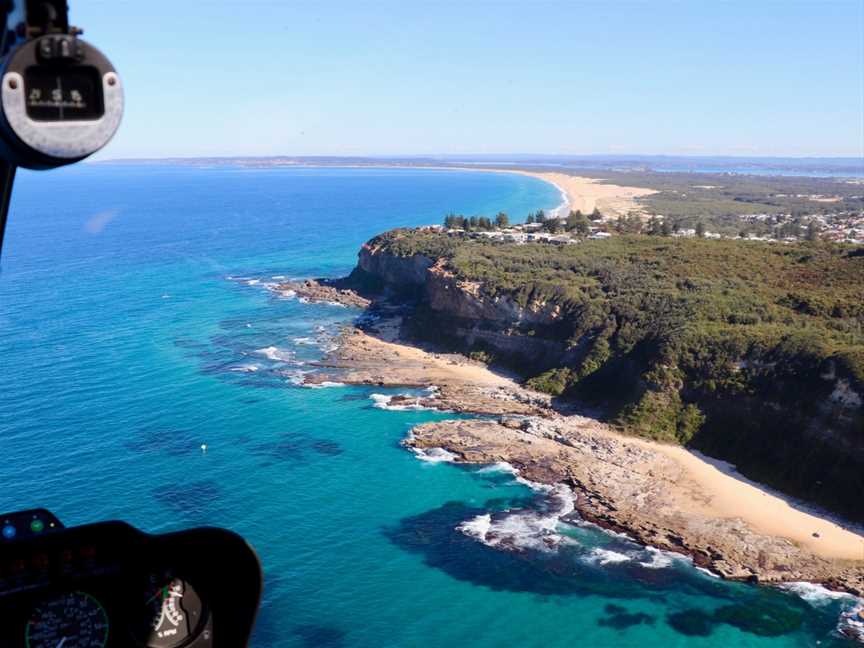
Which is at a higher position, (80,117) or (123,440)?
(80,117)

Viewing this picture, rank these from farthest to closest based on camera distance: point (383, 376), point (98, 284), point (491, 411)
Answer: point (98, 284)
point (383, 376)
point (491, 411)

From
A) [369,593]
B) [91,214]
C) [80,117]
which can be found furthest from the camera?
[91,214]

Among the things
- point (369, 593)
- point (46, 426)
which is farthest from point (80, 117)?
point (46, 426)

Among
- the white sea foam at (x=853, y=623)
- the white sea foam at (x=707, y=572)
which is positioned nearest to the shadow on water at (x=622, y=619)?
the white sea foam at (x=707, y=572)

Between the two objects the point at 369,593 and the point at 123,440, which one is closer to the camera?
the point at 369,593

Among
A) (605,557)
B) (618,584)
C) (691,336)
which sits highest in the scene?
(691,336)

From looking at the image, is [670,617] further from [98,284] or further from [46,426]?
[98,284]

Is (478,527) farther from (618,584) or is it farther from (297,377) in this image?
(297,377)

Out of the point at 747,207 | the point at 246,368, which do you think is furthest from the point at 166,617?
the point at 747,207
